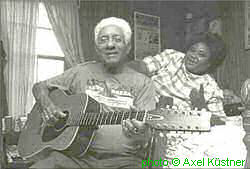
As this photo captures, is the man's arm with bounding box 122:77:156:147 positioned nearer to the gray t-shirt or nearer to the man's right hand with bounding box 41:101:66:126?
the gray t-shirt

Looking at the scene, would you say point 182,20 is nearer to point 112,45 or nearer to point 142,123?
point 112,45

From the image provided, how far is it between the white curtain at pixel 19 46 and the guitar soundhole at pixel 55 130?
0.28ft

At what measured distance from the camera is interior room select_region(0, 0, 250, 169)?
917mm

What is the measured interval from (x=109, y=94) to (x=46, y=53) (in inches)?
8.9

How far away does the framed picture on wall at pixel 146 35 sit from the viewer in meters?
0.94

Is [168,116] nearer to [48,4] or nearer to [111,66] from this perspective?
[111,66]

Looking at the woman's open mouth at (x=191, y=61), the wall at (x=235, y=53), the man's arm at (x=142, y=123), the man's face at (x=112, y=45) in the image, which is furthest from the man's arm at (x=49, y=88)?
the wall at (x=235, y=53)

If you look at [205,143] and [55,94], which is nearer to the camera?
[205,143]

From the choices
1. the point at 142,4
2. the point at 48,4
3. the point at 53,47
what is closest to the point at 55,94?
the point at 53,47

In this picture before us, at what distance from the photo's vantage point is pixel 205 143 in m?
0.89

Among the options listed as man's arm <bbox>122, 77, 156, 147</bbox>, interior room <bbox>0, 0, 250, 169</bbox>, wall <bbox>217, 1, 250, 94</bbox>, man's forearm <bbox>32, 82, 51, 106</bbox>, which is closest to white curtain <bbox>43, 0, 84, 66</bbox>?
interior room <bbox>0, 0, 250, 169</bbox>

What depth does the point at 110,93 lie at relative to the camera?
0.93 metres

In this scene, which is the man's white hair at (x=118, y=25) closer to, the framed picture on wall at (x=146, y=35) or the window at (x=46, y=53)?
the framed picture on wall at (x=146, y=35)

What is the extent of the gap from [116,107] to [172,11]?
34 centimetres
